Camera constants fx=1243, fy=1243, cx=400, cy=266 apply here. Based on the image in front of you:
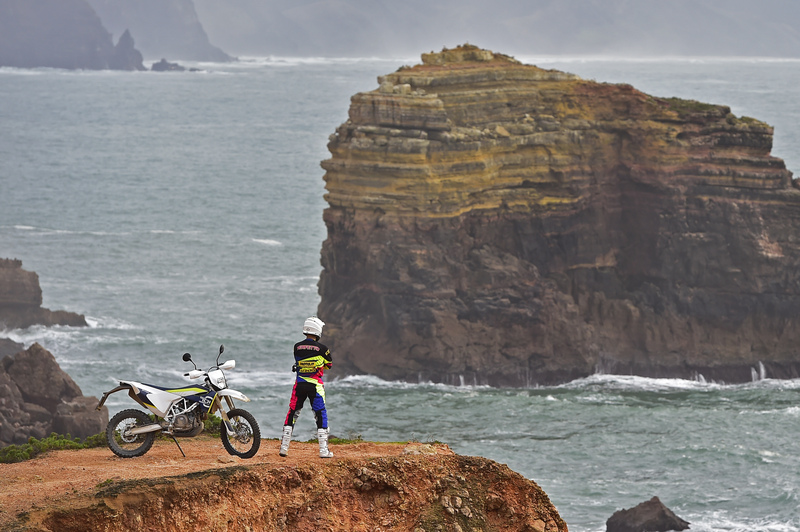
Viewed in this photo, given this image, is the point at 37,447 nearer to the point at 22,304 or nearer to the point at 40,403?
the point at 40,403

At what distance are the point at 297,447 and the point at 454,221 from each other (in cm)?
4091

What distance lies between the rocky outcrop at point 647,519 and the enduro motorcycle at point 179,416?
21.6 metres

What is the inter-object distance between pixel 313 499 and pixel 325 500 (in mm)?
206

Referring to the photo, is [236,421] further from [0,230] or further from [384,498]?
[0,230]

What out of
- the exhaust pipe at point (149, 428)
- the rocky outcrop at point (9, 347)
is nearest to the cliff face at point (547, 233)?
the rocky outcrop at point (9, 347)

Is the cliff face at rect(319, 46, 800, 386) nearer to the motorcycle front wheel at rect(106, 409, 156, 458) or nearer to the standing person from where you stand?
the standing person

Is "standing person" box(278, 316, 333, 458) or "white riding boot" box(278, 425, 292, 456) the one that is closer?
"white riding boot" box(278, 425, 292, 456)

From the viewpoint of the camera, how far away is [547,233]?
218ft

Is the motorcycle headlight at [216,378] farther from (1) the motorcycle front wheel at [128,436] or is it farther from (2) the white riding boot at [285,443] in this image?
(2) the white riding boot at [285,443]

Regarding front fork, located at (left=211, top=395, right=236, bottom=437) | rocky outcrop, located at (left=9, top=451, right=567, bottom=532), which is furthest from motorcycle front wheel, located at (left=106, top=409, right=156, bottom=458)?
rocky outcrop, located at (left=9, top=451, right=567, bottom=532)

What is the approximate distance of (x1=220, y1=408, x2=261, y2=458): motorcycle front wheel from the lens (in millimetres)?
21375

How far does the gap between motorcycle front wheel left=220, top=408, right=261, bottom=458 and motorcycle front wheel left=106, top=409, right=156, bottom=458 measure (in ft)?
4.55

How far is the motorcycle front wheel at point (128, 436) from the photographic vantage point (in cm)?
2169

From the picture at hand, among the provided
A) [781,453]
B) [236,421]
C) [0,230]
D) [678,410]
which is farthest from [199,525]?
[0,230]
